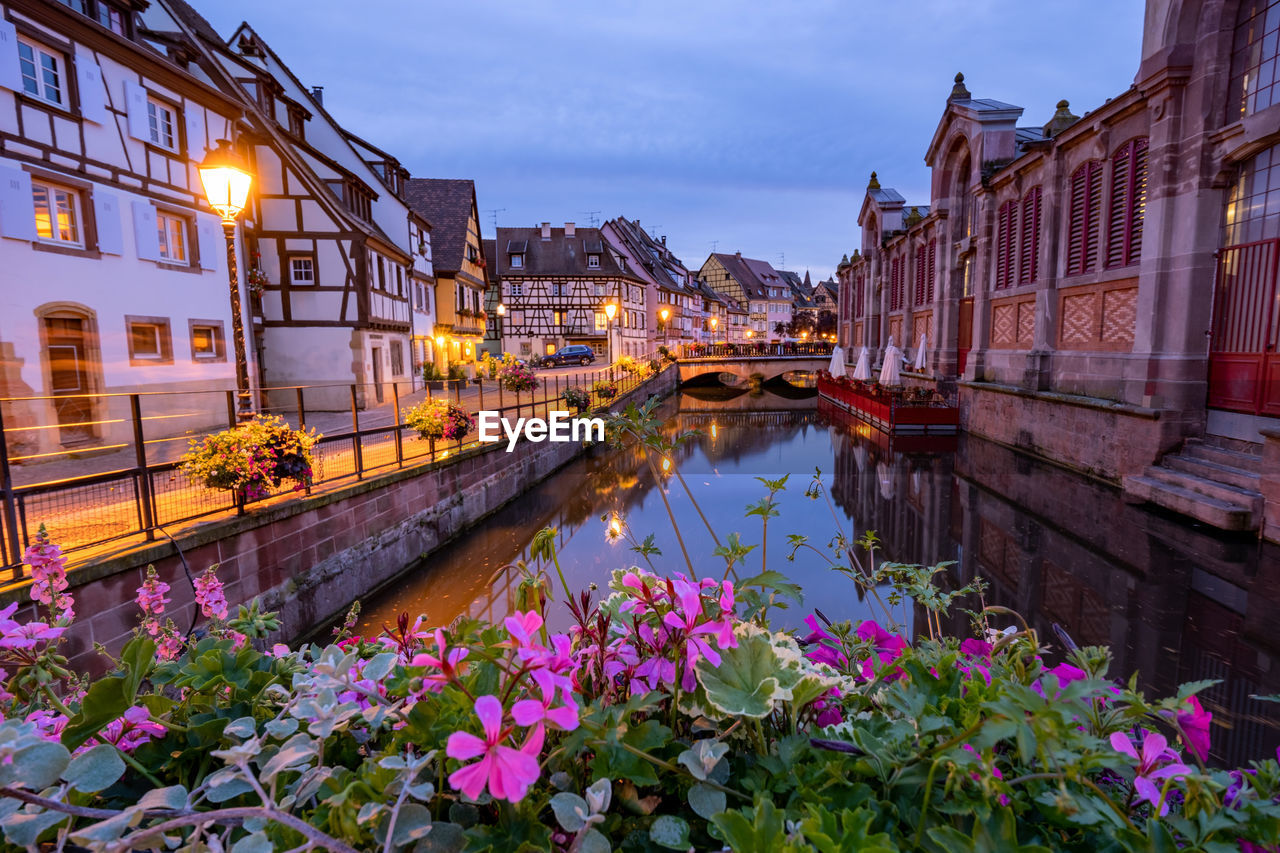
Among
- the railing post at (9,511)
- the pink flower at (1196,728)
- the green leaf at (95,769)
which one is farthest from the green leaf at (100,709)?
the railing post at (9,511)

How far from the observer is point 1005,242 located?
19.2m

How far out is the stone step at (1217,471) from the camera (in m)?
9.36

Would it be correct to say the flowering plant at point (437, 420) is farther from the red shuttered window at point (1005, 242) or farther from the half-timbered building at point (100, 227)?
the red shuttered window at point (1005, 242)

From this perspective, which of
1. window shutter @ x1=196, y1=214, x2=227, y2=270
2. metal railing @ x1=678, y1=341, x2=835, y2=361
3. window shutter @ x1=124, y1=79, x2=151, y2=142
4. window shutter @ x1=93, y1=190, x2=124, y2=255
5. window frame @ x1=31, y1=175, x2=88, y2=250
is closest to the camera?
window frame @ x1=31, y1=175, x2=88, y2=250

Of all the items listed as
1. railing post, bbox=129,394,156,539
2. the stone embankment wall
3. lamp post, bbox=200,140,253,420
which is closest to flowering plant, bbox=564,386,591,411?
the stone embankment wall

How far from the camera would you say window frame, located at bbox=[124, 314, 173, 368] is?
1249 centimetres

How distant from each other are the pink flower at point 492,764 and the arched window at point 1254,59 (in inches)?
566

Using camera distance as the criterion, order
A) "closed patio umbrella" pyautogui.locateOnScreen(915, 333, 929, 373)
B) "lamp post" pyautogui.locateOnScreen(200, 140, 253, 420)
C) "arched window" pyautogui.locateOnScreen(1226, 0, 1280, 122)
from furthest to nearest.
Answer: "closed patio umbrella" pyautogui.locateOnScreen(915, 333, 929, 373) < "arched window" pyautogui.locateOnScreen(1226, 0, 1280, 122) < "lamp post" pyautogui.locateOnScreen(200, 140, 253, 420)

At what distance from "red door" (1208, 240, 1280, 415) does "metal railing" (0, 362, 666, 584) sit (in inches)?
490

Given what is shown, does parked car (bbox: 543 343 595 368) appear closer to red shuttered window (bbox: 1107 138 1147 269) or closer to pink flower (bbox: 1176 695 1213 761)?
red shuttered window (bbox: 1107 138 1147 269)

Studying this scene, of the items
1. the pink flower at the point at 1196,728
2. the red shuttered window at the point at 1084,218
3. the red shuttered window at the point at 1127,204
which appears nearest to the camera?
the pink flower at the point at 1196,728

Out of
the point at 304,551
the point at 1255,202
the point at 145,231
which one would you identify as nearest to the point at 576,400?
the point at 145,231

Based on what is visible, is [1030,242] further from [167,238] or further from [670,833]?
[167,238]

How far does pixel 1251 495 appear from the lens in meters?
8.99
